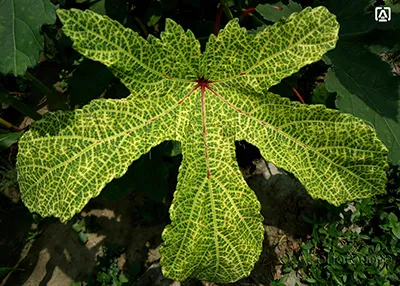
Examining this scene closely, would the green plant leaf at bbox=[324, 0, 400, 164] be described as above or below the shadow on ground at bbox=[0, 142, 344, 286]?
above

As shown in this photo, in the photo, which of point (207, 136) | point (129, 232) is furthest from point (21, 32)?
point (129, 232)

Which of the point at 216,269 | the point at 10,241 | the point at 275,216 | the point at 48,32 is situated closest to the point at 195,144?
the point at 216,269

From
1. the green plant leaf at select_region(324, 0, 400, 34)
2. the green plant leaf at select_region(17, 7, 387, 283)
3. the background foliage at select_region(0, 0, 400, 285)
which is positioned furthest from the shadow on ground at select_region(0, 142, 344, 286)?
the green plant leaf at select_region(17, 7, 387, 283)

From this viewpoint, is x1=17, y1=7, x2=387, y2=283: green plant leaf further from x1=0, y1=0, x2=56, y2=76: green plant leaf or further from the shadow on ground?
the shadow on ground

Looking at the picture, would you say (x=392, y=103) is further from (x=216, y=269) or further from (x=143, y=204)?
(x=143, y=204)

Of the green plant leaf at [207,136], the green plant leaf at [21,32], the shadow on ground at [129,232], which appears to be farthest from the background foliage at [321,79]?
the green plant leaf at [207,136]

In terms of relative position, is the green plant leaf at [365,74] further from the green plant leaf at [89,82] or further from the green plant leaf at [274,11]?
the green plant leaf at [89,82]
